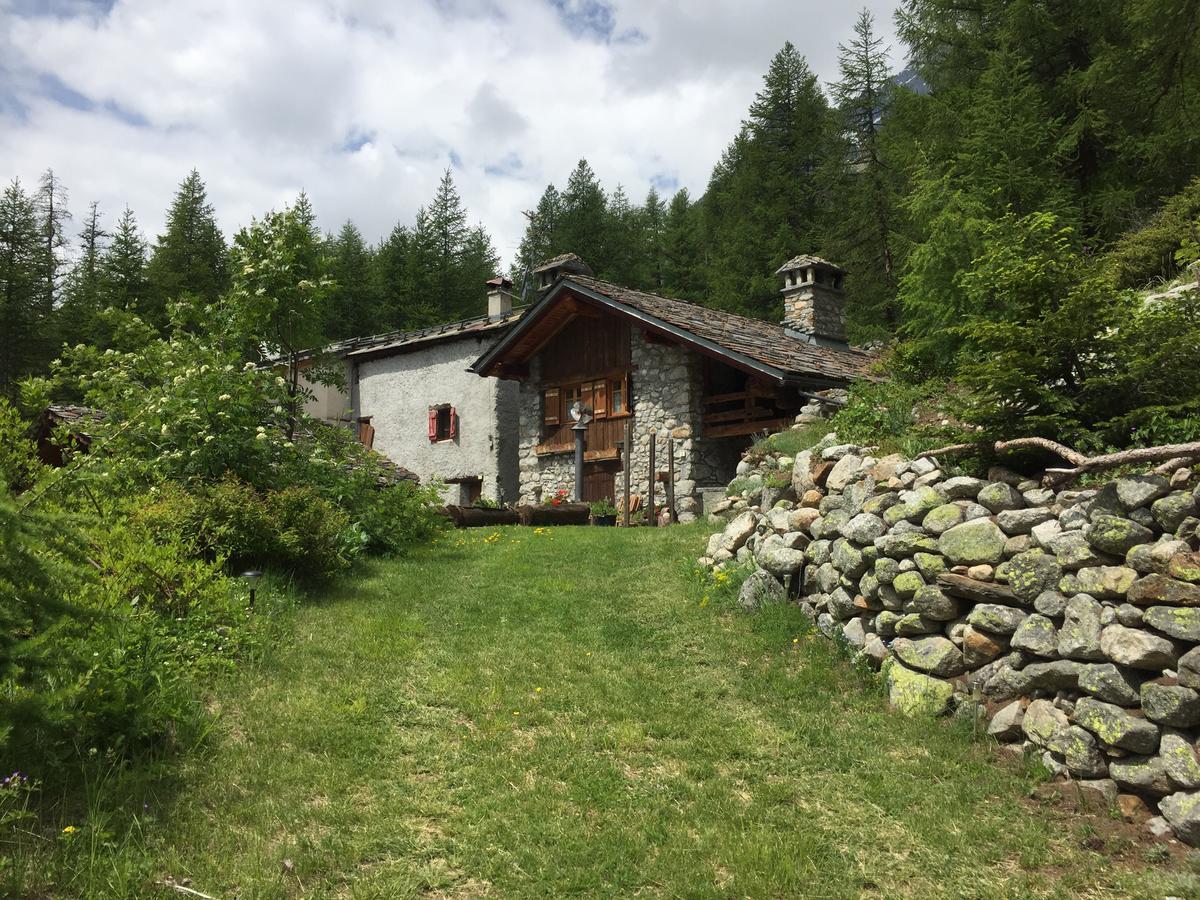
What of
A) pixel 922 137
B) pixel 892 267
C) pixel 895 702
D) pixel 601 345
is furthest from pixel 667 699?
pixel 892 267

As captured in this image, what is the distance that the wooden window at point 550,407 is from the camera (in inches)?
781

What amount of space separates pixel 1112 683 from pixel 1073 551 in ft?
2.69

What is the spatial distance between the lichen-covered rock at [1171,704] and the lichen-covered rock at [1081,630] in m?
0.35

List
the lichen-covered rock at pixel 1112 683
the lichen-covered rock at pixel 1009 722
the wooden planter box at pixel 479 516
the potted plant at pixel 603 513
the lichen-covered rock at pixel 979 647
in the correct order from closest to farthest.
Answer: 1. the lichen-covered rock at pixel 1112 683
2. the lichen-covered rock at pixel 1009 722
3. the lichen-covered rock at pixel 979 647
4. the wooden planter box at pixel 479 516
5. the potted plant at pixel 603 513

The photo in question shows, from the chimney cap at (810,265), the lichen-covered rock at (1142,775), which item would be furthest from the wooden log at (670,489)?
the lichen-covered rock at (1142,775)

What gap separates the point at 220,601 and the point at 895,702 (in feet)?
16.9

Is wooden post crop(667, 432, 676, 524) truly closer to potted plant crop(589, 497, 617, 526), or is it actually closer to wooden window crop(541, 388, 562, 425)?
potted plant crop(589, 497, 617, 526)

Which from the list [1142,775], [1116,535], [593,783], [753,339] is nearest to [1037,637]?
[1116,535]

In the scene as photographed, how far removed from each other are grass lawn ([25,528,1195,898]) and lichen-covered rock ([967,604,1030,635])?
0.67 metres

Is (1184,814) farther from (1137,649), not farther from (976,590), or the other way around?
(976,590)

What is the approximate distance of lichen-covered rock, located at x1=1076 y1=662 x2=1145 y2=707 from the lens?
432cm

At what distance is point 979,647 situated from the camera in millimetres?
5297

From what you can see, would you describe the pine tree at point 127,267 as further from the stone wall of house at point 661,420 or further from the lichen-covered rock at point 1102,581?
the lichen-covered rock at point 1102,581

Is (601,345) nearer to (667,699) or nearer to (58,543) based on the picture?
(667,699)
